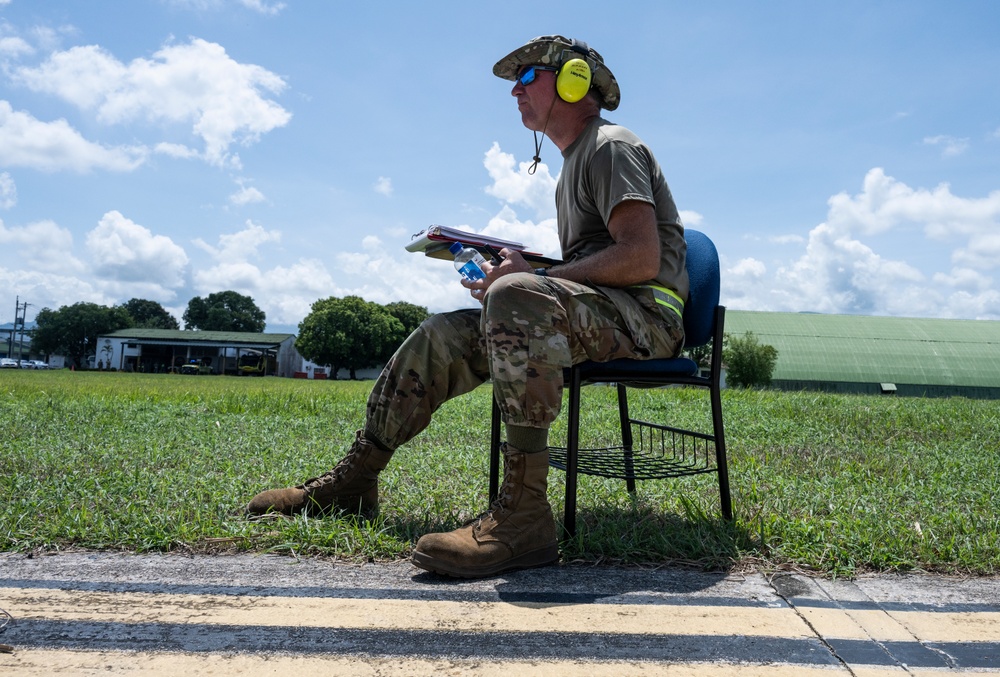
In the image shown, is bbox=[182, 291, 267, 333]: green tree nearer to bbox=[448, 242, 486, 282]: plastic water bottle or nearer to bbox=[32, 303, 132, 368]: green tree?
bbox=[32, 303, 132, 368]: green tree

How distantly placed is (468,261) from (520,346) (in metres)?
0.53

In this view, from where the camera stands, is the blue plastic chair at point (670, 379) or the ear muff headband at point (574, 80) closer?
the blue plastic chair at point (670, 379)

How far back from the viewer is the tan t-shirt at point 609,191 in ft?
7.84

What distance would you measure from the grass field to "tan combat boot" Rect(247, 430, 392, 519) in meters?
0.11

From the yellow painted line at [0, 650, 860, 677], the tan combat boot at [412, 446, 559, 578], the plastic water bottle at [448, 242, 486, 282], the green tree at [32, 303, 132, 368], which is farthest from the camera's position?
the green tree at [32, 303, 132, 368]

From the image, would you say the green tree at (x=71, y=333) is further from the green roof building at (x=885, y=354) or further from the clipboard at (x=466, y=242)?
the clipboard at (x=466, y=242)

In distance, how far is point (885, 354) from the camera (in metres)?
49.8

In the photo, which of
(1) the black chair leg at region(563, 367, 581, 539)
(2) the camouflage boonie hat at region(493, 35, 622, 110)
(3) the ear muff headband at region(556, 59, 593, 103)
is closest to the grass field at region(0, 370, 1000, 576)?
(1) the black chair leg at region(563, 367, 581, 539)

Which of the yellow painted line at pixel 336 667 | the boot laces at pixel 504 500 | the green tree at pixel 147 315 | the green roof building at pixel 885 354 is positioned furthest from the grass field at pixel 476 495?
the green tree at pixel 147 315

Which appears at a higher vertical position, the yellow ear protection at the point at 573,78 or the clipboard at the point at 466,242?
the yellow ear protection at the point at 573,78

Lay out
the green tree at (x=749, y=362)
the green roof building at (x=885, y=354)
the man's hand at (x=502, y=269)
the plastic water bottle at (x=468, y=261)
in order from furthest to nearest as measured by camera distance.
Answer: the green roof building at (x=885, y=354)
the green tree at (x=749, y=362)
the plastic water bottle at (x=468, y=261)
the man's hand at (x=502, y=269)

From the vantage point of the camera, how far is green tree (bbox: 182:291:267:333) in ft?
369

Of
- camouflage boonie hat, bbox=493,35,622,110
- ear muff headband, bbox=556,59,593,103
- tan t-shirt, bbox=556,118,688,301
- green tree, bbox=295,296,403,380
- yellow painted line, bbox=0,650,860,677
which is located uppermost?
green tree, bbox=295,296,403,380

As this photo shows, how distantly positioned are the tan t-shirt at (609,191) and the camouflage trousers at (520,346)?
0.21 m
